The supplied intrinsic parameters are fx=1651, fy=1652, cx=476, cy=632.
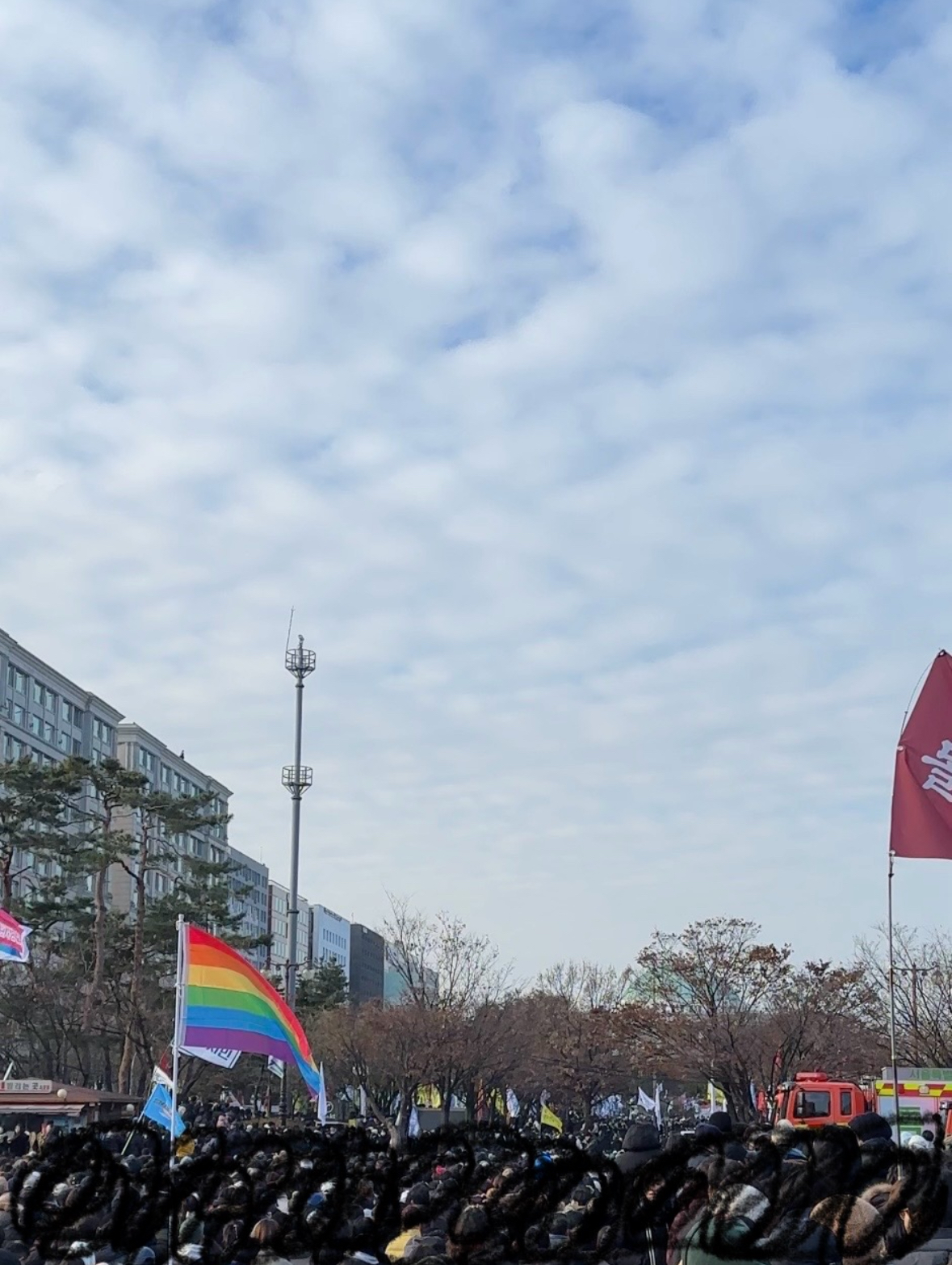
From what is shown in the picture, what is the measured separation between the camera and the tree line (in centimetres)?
4562

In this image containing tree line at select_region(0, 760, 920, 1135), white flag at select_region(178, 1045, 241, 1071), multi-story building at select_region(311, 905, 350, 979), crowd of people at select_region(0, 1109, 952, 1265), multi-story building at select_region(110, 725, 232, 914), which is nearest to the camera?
crowd of people at select_region(0, 1109, 952, 1265)

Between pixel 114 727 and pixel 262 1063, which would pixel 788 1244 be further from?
pixel 114 727

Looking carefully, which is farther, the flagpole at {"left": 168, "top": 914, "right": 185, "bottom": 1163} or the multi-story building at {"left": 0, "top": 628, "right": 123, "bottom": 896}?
the multi-story building at {"left": 0, "top": 628, "right": 123, "bottom": 896}

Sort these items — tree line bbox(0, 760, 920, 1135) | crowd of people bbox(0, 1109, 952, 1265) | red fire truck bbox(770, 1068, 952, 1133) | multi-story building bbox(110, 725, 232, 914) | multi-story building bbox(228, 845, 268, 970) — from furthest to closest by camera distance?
multi-story building bbox(228, 845, 268, 970) → multi-story building bbox(110, 725, 232, 914) → tree line bbox(0, 760, 920, 1135) → red fire truck bbox(770, 1068, 952, 1133) → crowd of people bbox(0, 1109, 952, 1265)

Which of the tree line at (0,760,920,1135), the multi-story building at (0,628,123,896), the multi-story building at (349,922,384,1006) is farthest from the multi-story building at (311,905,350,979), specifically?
the tree line at (0,760,920,1135)

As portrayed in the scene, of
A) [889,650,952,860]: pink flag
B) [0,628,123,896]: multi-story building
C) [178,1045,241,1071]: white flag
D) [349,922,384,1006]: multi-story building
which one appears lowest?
[178,1045,241,1071]: white flag

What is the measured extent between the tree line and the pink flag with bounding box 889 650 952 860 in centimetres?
3183

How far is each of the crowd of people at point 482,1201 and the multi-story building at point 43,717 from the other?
72769 mm

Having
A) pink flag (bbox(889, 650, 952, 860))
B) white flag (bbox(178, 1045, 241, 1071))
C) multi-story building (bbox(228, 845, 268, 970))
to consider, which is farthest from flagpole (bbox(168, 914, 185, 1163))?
multi-story building (bbox(228, 845, 268, 970))

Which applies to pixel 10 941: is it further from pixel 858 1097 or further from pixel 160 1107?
pixel 858 1097

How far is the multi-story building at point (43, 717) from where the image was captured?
85750mm

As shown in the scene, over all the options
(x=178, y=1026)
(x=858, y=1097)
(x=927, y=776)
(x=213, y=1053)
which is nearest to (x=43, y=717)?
(x=858, y=1097)

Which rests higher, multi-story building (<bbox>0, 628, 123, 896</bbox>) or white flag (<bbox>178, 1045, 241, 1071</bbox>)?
multi-story building (<bbox>0, 628, 123, 896</bbox>)

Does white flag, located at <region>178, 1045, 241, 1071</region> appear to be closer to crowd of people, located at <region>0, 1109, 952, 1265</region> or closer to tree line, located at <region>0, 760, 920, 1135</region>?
crowd of people, located at <region>0, 1109, 952, 1265</region>
